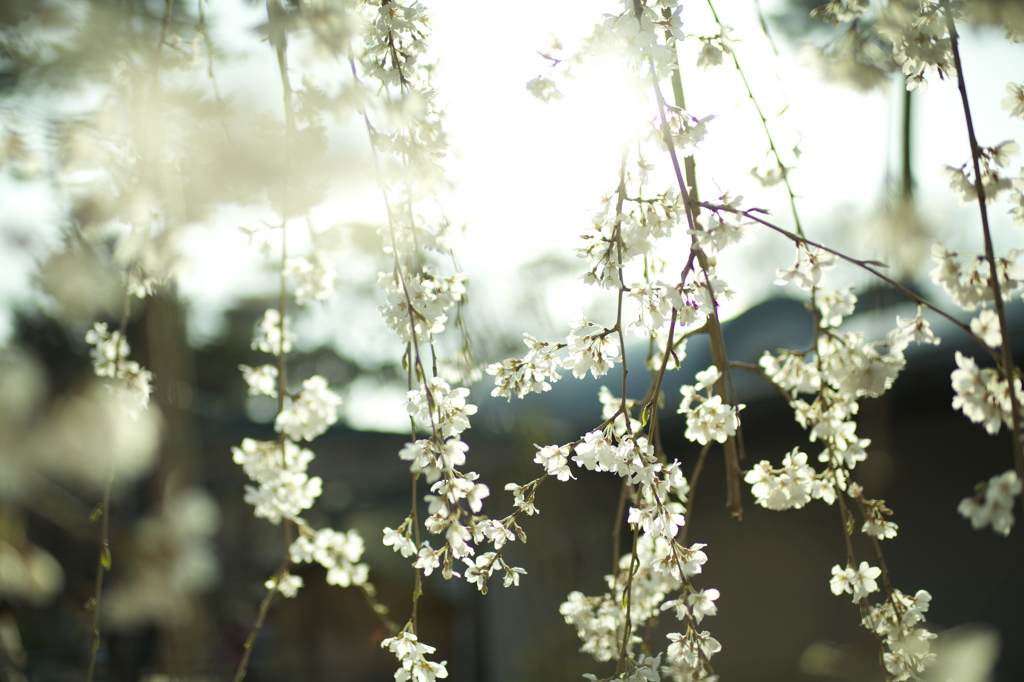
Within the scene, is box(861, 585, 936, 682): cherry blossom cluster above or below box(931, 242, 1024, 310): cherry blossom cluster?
below

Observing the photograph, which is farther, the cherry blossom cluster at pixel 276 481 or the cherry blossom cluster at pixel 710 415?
the cherry blossom cluster at pixel 276 481

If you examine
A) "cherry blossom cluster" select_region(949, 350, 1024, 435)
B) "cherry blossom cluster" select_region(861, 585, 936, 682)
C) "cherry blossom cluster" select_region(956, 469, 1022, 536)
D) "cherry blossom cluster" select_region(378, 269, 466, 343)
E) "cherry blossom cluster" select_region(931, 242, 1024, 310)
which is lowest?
"cherry blossom cluster" select_region(861, 585, 936, 682)

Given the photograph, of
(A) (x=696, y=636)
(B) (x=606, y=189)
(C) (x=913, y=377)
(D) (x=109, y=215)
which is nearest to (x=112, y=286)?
(D) (x=109, y=215)

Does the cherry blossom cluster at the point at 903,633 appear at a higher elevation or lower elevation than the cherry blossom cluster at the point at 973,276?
lower

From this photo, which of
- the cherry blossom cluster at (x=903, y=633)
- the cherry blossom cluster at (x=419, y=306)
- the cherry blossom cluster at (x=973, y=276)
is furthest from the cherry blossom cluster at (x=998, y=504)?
the cherry blossom cluster at (x=419, y=306)

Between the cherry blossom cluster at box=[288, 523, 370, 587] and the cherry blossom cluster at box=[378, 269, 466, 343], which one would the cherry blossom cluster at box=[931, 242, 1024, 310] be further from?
the cherry blossom cluster at box=[288, 523, 370, 587]

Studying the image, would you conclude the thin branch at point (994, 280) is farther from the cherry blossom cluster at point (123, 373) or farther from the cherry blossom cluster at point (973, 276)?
the cherry blossom cluster at point (123, 373)

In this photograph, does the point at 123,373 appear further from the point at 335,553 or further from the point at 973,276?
the point at 973,276

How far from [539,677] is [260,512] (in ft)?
10.8

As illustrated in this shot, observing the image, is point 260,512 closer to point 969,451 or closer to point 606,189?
point 606,189

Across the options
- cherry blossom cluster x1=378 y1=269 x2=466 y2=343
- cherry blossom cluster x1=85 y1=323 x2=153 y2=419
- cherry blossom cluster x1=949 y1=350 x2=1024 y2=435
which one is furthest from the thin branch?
cherry blossom cluster x1=85 y1=323 x2=153 y2=419

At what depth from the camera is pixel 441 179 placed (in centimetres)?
110

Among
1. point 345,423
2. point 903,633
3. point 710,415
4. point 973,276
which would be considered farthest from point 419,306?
point 345,423

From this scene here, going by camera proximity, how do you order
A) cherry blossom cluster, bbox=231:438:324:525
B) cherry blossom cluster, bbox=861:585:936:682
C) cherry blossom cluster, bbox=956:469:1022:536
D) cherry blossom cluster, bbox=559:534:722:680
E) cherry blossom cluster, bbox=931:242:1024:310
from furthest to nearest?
cherry blossom cluster, bbox=231:438:324:525
cherry blossom cluster, bbox=861:585:936:682
cherry blossom cluster, bbox=559:534:722:680
cherry blossom cluster, bbox=931:242:1024:310
cherry blossom cluster, bbox=956:469:1022:536
